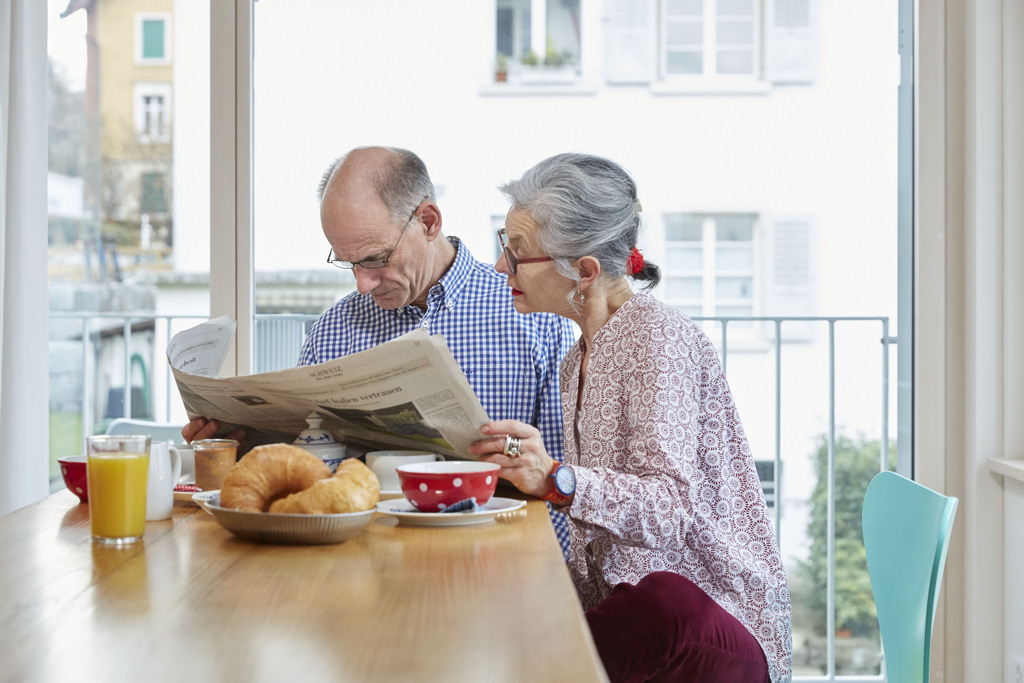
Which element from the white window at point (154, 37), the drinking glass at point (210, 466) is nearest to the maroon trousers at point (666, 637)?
the drinking glass at point (210, 466)

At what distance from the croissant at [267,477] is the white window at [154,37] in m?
1.80

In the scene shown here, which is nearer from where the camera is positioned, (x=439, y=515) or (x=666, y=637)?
(x=439, y=515)

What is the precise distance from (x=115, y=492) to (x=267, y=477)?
5.6 inches

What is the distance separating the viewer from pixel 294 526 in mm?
874

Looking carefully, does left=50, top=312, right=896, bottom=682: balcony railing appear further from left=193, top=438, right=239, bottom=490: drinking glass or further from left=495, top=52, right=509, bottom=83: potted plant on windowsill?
left=193, top=438, right=239, bottom=490: drinking glass

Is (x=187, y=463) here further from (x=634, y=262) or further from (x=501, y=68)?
(x=501, y=68)

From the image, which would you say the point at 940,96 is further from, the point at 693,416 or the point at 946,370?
the point at 693,416

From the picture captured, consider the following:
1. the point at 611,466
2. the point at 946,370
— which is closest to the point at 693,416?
the point at 611,466

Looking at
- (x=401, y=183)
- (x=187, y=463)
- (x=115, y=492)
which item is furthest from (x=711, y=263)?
(x=115, y=492)

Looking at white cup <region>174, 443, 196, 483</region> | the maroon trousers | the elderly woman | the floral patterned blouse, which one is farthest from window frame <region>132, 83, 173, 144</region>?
the maroon trousers

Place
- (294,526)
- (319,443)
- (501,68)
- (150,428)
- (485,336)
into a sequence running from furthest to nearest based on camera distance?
(150,428) → (501,68) → (485,336) → (319,443) → (294,526)

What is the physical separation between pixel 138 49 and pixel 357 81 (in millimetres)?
596

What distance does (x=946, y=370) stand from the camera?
2.20 meters

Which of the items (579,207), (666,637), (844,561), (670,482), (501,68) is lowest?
(844,561)
